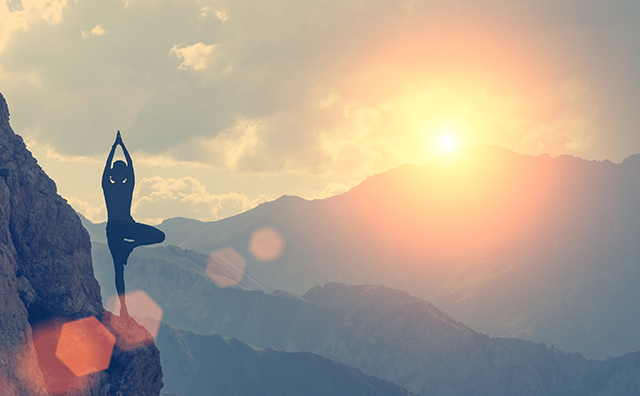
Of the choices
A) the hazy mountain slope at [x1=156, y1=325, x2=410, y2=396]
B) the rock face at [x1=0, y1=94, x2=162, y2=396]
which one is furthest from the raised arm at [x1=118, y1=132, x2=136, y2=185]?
the hazy mountain slope at [x1=156, y1=325, x2=410, y2=396]

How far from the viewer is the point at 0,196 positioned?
82.3 feet

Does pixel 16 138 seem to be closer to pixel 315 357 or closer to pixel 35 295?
pixel 35 295

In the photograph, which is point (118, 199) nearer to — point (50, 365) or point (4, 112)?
point (4, 112)

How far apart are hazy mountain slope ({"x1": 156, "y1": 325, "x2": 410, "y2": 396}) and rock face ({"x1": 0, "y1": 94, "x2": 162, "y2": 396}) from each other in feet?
445

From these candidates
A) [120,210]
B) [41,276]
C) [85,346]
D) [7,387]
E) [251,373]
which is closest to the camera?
[7,387]

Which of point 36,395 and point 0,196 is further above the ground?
point 0,196

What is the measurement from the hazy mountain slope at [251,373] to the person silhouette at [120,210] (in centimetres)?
13561

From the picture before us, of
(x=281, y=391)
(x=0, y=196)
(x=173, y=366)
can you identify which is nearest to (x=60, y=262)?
(x=0, y=196)

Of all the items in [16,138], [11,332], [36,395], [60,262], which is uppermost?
[16,138]

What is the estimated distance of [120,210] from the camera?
2817 centimetres

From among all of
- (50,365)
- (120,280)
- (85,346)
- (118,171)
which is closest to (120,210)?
(118,171)

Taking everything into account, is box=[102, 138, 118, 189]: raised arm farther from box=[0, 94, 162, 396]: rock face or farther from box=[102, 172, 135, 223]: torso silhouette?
box=[0, 94, 162, 396]: rock face

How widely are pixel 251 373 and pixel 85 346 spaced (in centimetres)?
15118

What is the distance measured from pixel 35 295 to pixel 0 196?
419 centimetres
